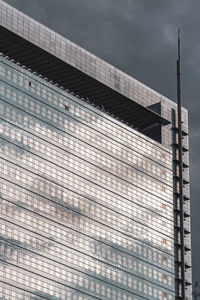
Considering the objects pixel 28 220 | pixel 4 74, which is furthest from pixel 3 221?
pixel 4 74

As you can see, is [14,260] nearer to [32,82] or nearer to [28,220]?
[28,220]

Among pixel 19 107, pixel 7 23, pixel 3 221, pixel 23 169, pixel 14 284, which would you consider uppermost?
pixel 7 23

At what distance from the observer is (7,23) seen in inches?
7731

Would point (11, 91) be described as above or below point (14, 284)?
above

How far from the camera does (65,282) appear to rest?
192625 millimetres

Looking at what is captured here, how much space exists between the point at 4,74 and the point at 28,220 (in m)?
36.7

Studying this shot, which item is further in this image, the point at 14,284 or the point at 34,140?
the point at 34,140

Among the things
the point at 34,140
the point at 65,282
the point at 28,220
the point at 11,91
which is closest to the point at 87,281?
the point at 65,282

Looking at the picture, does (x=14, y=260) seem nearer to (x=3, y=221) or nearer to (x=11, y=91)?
(x=3, y=221)

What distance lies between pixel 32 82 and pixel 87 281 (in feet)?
176

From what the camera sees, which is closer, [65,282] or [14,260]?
[14,260]

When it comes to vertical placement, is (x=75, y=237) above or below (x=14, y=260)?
above

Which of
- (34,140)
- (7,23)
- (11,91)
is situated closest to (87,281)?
(34,140)

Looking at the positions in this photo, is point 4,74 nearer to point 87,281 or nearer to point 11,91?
point 11,91
